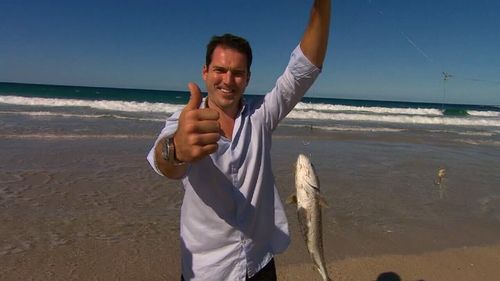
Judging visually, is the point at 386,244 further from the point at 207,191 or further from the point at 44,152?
the point at 44,152

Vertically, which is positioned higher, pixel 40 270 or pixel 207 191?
pixel 207 191

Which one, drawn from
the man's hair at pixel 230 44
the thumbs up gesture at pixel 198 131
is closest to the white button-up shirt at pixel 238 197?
the man's hair at pixel 230 44

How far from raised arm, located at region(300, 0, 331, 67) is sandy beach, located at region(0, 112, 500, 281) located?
9.91 ft

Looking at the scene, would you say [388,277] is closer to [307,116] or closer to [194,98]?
[194,98]

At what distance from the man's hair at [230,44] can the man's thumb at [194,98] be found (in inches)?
25.4

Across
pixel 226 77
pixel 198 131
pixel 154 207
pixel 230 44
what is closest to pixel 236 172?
pixel 226 77

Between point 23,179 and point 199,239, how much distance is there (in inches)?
271

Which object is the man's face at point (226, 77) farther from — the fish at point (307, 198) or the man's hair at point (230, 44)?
the fish at point (307, 198)

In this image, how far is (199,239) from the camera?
7.50 feet

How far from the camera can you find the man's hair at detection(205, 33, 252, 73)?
88.7 inches

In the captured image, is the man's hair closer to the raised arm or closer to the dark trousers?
the raised arm

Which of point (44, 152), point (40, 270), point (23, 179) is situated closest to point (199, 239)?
point (40, 270)

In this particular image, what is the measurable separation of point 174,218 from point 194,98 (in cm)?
499

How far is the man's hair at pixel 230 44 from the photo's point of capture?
225cm
